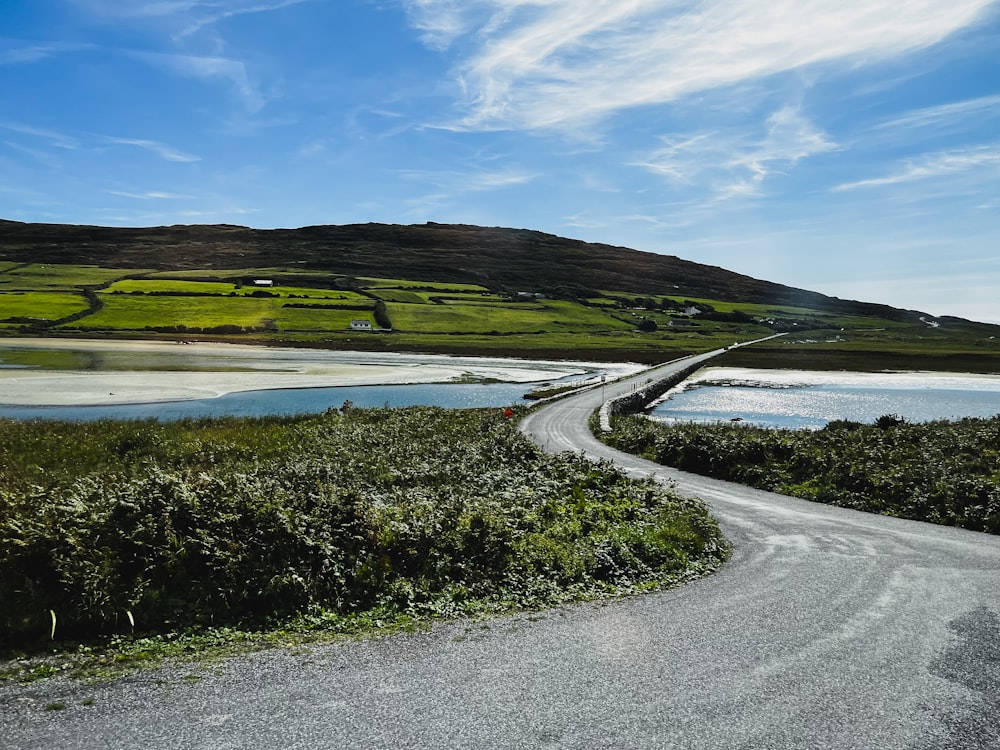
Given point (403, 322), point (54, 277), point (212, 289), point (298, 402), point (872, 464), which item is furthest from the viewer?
point (54, 277)

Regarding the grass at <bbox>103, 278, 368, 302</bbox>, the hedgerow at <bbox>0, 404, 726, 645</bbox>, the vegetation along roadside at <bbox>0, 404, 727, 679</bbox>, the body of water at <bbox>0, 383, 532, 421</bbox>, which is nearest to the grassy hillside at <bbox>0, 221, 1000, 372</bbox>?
the grass at <bbox>103, 278, 368, 302</bbox>

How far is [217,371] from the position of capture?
7944 centimetres

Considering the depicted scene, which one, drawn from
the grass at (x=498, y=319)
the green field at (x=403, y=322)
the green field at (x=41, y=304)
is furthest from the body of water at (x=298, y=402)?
the green field at (x=41, y=304)

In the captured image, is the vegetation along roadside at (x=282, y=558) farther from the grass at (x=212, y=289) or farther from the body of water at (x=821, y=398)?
the grass at (x=212, y=289)

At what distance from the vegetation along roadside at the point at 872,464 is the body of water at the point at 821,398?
58.0 ft

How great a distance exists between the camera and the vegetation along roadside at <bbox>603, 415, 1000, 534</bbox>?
840 inches

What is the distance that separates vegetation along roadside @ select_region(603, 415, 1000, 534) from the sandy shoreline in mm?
43575

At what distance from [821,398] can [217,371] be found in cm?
6685

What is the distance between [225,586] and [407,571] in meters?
2.95

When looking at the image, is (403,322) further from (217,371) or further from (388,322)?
(217,371)

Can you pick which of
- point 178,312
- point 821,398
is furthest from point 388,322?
point 821,398

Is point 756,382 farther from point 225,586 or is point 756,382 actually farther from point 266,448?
point 225,586

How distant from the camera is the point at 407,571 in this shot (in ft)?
38.7

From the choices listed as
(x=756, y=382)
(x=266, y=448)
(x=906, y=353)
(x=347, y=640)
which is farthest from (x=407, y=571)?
(x=906, y=353)
